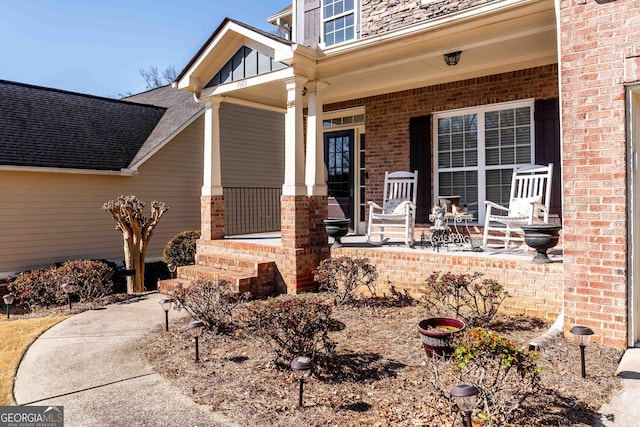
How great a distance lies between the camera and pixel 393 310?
5.39 m

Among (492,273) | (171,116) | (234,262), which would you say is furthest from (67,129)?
(492,273)

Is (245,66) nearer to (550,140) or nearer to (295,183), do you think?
(295,183)

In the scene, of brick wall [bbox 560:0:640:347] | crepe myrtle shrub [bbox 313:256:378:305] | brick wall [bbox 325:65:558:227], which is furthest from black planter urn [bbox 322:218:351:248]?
brick wall [bbox 560:0:640:347]

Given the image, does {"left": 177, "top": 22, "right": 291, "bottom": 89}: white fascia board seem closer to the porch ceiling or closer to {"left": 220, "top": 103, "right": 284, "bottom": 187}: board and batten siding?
the porch ceiling

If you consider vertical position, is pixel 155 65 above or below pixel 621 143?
above

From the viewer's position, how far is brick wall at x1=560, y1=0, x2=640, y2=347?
3.83 metres

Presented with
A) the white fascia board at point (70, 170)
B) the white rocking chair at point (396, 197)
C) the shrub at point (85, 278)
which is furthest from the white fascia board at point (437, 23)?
the white fascia board at point (70, 170)

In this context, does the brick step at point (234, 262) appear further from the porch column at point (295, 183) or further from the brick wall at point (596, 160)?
the brick wall at point (596, 160)

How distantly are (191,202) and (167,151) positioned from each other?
58.2 inches

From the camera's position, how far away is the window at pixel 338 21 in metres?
8.07

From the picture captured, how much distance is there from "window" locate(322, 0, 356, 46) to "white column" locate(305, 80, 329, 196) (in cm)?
185

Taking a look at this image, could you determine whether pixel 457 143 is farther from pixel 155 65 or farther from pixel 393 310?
pixel 155 65

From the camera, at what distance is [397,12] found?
7.50 meters

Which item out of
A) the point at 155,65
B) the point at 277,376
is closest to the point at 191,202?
the point at 277,376
